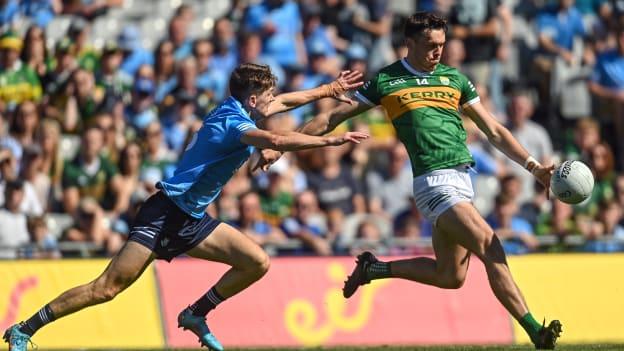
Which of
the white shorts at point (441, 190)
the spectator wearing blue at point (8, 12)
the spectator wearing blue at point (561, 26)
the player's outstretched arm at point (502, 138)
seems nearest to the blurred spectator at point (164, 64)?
the spectator wearing blue at point (8, 12)

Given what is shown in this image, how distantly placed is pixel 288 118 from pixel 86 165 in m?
2.97

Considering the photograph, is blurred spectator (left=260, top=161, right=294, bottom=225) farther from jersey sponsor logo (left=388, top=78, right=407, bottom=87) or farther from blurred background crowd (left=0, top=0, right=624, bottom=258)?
jersey sponsor logo (left=388, top=78, right=407, bottom=87)

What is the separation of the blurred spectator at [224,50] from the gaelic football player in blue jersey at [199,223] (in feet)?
25.3

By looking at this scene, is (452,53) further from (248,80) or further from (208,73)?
(248,80)

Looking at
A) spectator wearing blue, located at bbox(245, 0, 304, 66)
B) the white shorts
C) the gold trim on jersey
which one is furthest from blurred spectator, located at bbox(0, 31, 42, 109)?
the white shorts

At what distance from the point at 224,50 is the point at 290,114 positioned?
58.1 inches

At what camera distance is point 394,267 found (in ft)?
38.9

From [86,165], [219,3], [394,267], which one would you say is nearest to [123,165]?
[86,165]

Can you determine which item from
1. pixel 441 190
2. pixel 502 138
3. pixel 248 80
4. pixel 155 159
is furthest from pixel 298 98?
pixel 155 159

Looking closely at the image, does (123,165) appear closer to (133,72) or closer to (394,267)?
(133,72)

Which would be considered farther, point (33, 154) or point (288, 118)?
point (288, 118)

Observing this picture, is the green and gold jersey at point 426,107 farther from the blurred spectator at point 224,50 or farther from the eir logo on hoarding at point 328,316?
the blurred spectator at point 224,50

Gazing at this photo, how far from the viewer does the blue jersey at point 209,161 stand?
1094cm

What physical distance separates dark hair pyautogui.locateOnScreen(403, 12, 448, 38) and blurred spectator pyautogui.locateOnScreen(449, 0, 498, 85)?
8562mm
